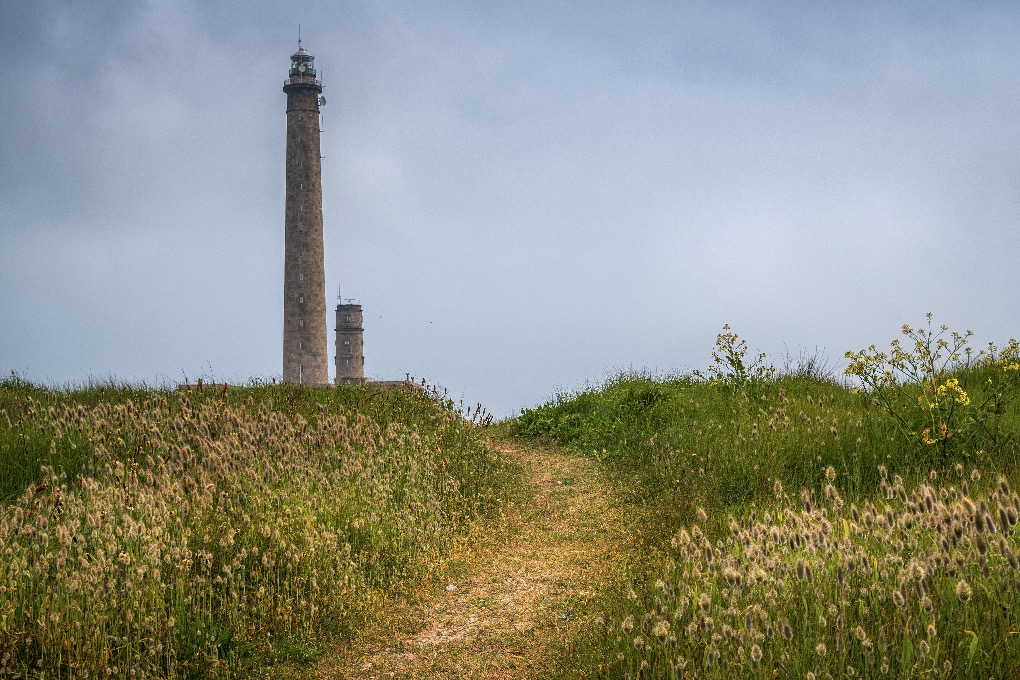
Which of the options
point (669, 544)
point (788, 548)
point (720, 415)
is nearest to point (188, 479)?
point (669, 544)

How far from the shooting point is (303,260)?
37.7 metres

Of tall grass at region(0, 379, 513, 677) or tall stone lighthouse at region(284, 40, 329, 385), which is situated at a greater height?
tall stone lighthouse at region(284, 40, 329, 385)

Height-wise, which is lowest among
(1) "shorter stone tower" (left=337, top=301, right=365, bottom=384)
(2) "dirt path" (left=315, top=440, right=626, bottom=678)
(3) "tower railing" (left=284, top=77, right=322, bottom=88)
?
(2) "dirt path" (left=315, top=440, right=626, bottom=678)

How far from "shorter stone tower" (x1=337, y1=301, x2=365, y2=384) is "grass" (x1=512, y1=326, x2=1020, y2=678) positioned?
37.2 meters

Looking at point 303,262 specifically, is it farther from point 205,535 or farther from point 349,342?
point 205,535

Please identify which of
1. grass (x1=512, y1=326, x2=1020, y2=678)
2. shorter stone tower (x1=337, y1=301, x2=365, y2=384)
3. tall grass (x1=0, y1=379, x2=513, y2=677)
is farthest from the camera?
shorter stone tower (x1=337, y1=301, x2=365, y2=384)

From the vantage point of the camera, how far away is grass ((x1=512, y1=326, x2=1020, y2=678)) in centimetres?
348

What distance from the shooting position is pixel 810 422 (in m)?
9.49

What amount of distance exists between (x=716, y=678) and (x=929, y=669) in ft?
2.68

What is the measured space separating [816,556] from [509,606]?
260 cm

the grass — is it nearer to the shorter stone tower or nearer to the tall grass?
the tall grass

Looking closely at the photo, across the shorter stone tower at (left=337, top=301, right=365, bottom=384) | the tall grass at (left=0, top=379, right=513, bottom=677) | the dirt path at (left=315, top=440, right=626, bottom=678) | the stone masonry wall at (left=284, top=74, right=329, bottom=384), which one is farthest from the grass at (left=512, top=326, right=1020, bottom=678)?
the shorter stone tower at (left=337, top=301, right=365, bottom=384)

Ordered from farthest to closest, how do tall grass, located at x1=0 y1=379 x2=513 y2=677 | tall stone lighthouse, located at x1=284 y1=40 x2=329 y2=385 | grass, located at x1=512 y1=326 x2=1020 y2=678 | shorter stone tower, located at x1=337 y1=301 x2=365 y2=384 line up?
shorter stone tower, located at x1=337 y1=301 x2=365 y2=384 < tall stone lighthouse, located at x1=284 y1=40 x2=329 y2=385 < tall grass, located at x1=0 y1=379 x2=513 y2=677 < grass, located at x1=512 y1=326 x2=1020 y2=678

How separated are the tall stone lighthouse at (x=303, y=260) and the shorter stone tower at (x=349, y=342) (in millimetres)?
8249
